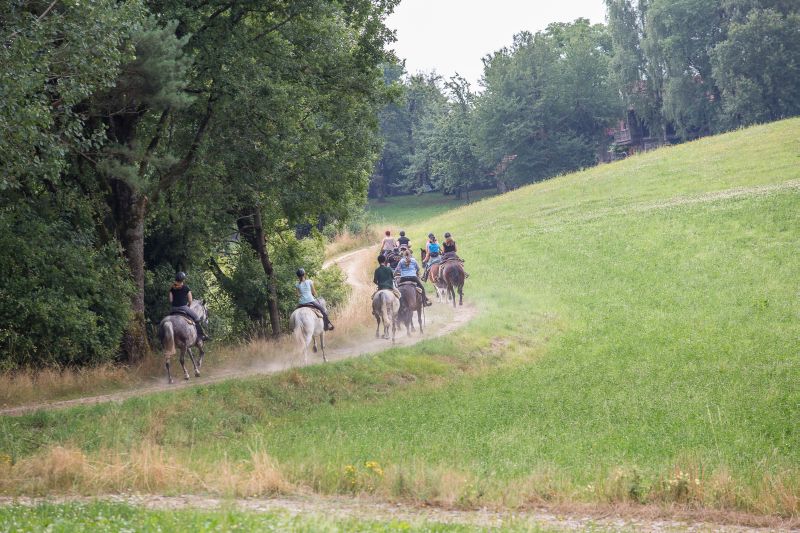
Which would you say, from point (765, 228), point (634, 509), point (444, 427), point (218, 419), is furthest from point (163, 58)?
point (765, 228)

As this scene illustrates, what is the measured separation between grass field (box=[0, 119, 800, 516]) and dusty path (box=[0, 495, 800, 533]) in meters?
0.41

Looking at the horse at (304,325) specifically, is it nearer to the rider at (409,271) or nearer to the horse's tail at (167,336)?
the horse's tail at (167,336)

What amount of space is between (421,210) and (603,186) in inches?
1607

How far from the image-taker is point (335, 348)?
28.3 meters

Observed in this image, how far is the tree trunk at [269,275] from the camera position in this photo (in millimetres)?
31422

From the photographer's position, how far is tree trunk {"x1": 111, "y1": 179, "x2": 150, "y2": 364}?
24516 mm

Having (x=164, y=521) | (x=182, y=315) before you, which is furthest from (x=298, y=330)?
(x=164, y=521)

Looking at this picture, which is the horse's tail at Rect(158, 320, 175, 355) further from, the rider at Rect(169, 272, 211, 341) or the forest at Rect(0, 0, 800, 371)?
the forest at Rect(0, 0, 800, 371)

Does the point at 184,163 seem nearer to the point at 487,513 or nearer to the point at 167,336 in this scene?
the point at 167,336

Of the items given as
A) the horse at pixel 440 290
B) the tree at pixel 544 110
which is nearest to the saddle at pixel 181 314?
the horse at pixel 440 290

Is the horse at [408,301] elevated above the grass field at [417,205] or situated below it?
below

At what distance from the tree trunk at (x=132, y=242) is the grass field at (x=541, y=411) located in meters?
5.08

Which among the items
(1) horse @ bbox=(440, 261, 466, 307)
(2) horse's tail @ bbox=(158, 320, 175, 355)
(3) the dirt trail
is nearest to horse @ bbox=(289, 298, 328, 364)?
(3) the dirt trail

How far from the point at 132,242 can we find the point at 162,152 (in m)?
2.57
